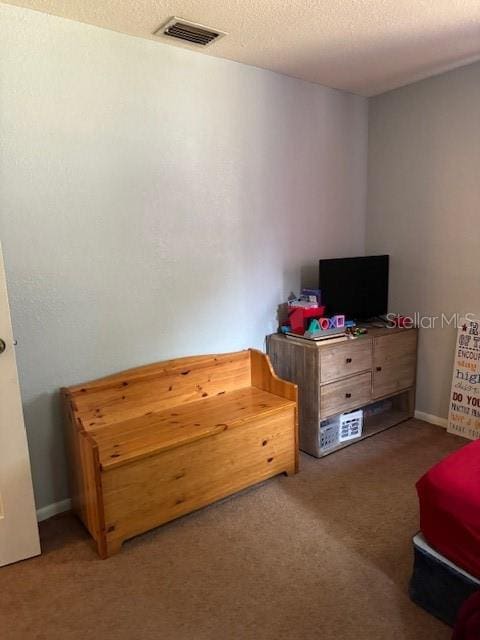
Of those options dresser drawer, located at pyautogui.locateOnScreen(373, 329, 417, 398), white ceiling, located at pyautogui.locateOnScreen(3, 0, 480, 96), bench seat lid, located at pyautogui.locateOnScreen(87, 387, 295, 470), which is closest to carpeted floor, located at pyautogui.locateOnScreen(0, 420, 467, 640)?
bench seat lid, located at pyautogui.locateOnScreen(87, 387, 295, 470)

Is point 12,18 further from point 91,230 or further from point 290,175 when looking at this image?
point 290,175

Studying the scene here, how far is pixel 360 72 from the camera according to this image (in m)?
2.96

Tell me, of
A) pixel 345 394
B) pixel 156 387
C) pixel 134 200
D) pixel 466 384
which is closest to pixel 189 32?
pixel 134 200

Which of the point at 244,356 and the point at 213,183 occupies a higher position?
the point at 213,183

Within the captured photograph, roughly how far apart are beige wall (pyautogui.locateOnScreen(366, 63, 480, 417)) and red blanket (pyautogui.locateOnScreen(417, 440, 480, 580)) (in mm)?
1659

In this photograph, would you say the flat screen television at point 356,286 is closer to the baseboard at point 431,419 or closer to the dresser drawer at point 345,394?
the dresser drawer at point 345,394

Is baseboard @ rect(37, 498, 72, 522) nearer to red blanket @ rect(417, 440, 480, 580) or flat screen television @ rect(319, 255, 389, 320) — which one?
red blanket @ rect(417, 440, 480, 580)

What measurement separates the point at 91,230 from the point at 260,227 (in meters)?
1.14

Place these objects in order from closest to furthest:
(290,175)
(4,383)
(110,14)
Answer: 1. (4,383)
2. (110,14)
3. (290,175)

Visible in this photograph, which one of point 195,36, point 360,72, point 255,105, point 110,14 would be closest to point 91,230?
point 110,14

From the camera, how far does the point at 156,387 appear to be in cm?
252

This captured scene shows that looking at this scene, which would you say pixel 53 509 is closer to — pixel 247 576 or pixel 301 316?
pixel 247 576

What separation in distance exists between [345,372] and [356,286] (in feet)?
2.23

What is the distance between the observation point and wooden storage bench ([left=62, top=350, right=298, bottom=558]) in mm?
2023
